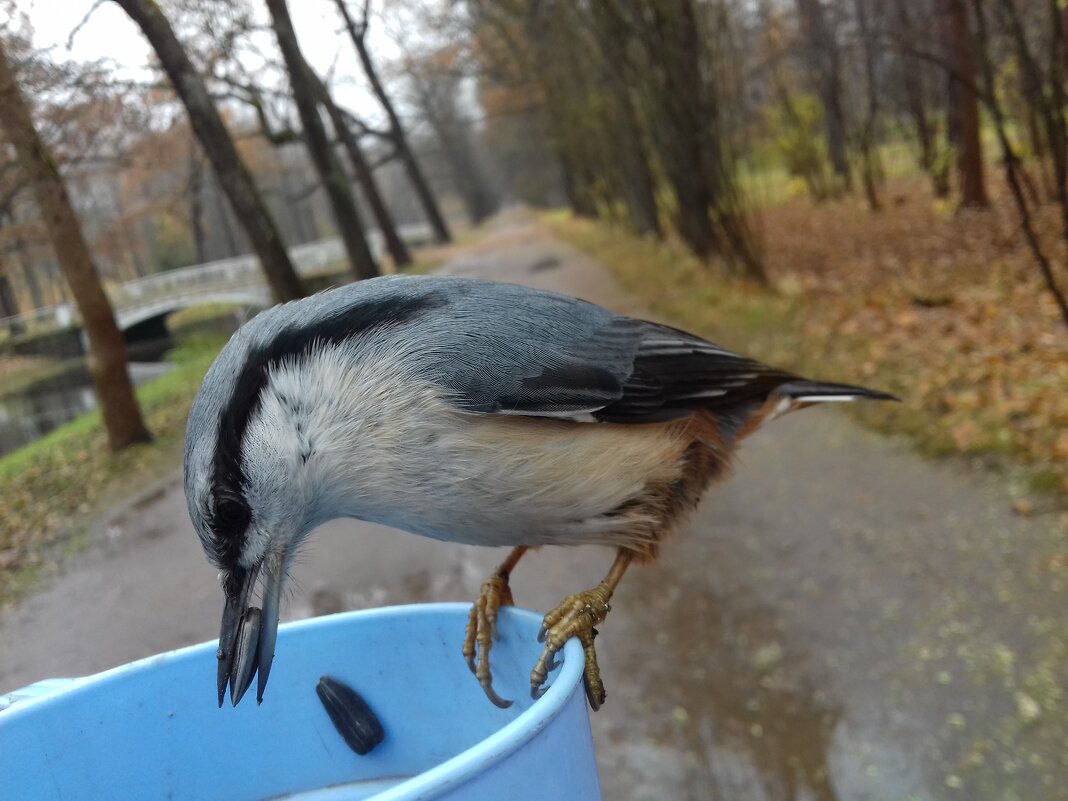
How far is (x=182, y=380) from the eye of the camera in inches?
206

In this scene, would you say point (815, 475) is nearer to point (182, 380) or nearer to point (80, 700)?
point (182, 380)

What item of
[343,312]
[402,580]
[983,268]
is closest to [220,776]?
[343,312]

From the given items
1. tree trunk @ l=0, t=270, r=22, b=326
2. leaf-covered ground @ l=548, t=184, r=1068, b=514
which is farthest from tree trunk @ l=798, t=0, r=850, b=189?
tree trunk @ l=0, t=270, r=22, b=326

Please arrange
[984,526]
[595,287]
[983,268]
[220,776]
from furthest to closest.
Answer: [595,287] < [983,268] < [984,526] < [220,776]

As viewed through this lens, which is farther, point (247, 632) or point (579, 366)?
point (579, 366)

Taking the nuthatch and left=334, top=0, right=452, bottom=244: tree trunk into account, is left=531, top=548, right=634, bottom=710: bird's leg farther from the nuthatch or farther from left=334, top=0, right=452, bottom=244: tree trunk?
left=334, top=0, right=452, bottom=244: tree trunk

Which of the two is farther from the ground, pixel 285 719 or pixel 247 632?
pixel 247 632

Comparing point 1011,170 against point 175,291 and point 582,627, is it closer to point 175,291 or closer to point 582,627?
point 582,627

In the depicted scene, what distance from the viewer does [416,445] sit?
4.67 ft

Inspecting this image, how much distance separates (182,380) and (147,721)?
436cm

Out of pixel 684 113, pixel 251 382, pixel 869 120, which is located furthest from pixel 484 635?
pixel 869 120

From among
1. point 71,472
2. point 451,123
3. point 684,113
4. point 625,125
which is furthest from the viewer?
point 451,123

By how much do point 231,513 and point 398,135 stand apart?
2301 centimetres

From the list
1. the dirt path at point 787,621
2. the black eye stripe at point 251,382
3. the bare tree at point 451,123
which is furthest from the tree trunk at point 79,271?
the bare tree at point 451,123
